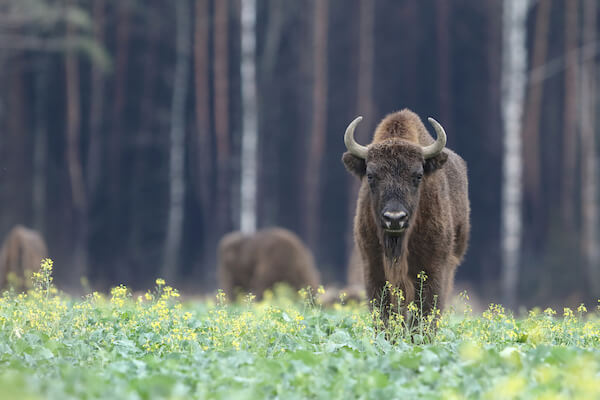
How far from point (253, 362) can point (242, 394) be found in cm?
125

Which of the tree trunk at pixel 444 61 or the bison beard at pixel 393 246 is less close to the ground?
the tree trunk at pixel 444 61

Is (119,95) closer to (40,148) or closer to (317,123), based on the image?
(40,148)

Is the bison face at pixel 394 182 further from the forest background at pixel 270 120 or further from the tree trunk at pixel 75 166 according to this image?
the tree trunk at pixel 75 166

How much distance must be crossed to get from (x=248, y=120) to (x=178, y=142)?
1.99 m

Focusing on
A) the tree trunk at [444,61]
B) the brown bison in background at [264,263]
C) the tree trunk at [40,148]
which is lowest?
the brown bison in background at [264,263]

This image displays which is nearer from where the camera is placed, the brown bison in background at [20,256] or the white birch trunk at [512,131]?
the brown bison in background at [20,256]

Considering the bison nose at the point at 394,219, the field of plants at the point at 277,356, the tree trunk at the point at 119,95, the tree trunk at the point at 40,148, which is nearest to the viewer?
the field of plants at the point at 277,356

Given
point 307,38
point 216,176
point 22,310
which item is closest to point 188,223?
point 216,176

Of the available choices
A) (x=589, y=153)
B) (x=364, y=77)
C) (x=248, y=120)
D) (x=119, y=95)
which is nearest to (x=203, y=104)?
(x=248, y=120)

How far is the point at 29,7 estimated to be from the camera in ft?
61.6

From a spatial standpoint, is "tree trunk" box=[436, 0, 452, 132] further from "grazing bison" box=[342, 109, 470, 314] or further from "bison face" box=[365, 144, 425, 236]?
"bison face" box=[365, 144, 425, 236]

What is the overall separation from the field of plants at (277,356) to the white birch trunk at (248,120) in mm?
12494

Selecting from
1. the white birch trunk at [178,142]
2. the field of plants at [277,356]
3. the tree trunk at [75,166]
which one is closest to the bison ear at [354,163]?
the field of plants at [277,356]

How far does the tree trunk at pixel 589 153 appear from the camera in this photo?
1778 centimetres
